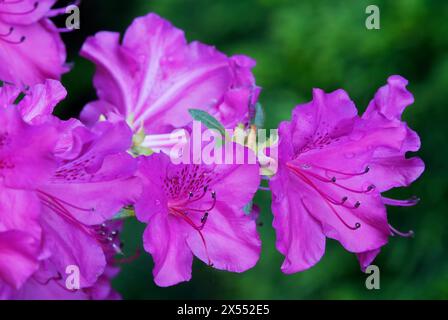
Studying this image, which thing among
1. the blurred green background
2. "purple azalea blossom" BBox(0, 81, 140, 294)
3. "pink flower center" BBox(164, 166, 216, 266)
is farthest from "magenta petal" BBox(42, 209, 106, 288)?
the blurred green background

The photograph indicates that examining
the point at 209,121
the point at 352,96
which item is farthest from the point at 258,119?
the point at 352,96

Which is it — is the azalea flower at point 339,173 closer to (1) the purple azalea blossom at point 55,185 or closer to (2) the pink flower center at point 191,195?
(2) the pink flower center at point 191,195

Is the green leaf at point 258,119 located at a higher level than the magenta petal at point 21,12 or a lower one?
lower

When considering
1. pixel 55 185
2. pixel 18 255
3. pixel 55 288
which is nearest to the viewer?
pixel 18 255

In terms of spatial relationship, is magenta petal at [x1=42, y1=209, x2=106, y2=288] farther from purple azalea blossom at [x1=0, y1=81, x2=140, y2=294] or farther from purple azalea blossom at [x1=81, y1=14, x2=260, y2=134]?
purple azalea blossom at [x1=81, y1=14, x2=260, y2=134]

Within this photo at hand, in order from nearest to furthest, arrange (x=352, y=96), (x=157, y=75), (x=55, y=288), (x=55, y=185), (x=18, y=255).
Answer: (x=18, y=255), (x=55, y=185), (x=55, y=288), (x=157, y=75), (x=352, y=96)

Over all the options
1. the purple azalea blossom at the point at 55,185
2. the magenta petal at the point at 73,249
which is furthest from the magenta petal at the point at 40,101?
the magenta petal at the point at 73,249

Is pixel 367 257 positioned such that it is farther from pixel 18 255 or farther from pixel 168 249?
pixel 18 255
